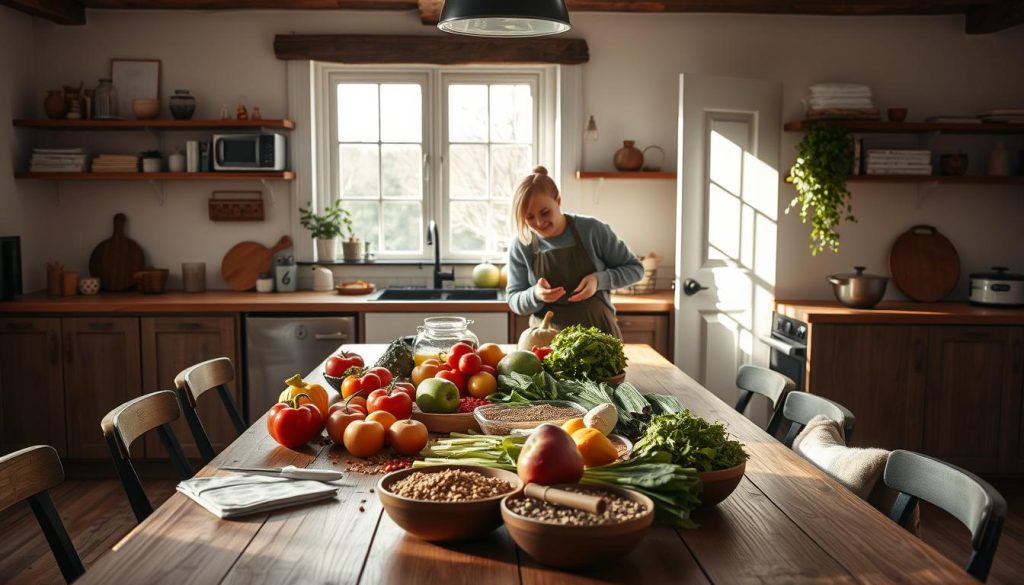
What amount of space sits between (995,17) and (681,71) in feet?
5.54

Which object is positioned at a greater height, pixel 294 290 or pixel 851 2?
pixel 851 2

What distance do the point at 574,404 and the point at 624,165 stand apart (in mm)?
2963

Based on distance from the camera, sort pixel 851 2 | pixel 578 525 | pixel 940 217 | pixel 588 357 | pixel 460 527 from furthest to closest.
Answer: pixel 940 217
pixel 851 2
pixel 588 357
pixel 460 527
pixel 578 525

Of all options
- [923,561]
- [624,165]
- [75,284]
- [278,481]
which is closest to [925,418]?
[624,165]

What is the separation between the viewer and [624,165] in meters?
5.05

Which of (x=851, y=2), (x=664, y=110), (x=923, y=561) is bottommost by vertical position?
(x=923, y=561)

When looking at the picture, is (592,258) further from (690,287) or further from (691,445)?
(691,445)

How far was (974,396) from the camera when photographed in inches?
181

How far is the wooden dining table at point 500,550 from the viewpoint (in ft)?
4.77

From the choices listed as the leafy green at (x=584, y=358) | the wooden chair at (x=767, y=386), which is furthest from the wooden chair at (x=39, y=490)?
the wooden chair at (x=767, y=386)

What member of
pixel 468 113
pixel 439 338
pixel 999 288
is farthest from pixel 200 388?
pixel 999 288

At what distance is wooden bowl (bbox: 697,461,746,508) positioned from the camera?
66.3 inches

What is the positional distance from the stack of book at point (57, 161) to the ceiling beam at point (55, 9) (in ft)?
2.38

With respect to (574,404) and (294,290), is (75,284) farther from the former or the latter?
(574,404)
